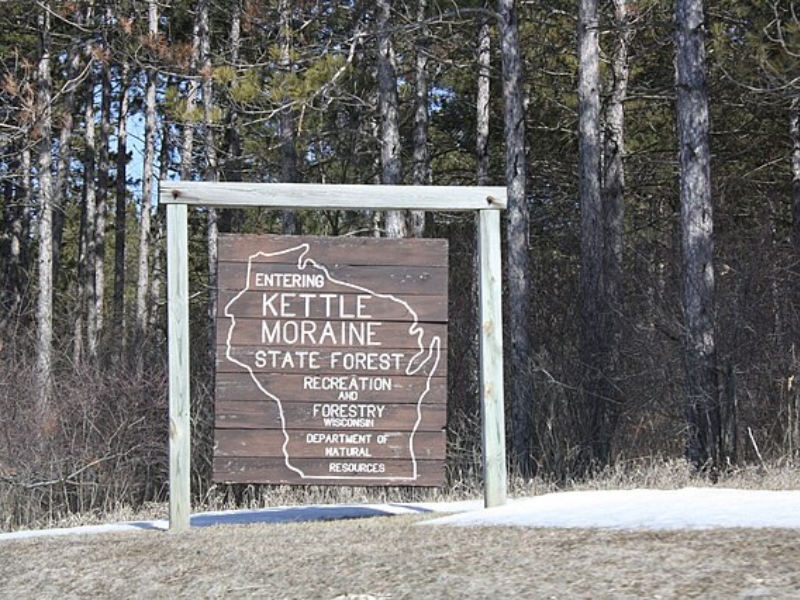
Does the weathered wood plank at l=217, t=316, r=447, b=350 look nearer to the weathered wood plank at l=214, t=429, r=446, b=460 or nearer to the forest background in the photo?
the weathered wood plank at l=214, t=429, r=446, b=460

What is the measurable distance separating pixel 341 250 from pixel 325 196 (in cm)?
41

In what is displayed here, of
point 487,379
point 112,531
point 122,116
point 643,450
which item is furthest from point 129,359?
point 122,116

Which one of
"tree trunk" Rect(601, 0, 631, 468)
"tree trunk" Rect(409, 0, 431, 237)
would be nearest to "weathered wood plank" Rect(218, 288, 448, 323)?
"tree trunk" Rect(601, 0, 631, 468)

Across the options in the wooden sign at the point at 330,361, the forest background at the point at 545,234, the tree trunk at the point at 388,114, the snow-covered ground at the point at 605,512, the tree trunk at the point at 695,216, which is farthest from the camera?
the tree trunk at the point at 388,114

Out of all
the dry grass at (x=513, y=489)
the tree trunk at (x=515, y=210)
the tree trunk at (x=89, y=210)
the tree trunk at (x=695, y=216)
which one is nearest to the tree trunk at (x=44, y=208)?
the tree trunk at (x=89, y=210)

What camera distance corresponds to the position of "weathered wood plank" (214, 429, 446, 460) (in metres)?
8.92

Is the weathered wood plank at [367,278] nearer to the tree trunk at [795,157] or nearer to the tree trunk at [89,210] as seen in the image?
the tree trunk at [795,157]

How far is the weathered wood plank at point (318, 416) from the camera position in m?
8.95

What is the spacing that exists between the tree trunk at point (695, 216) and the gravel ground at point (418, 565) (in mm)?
6548

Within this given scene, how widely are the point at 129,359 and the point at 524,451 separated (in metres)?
5.58

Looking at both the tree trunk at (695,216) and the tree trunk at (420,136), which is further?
the tree trunk at (420,136)

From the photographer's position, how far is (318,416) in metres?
9.02

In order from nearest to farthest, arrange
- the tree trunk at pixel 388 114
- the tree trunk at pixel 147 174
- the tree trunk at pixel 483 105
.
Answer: the tree trunk at pixel 388 114, the tree trunk at pixel 483 105, the tree trunk at pixel 147 174

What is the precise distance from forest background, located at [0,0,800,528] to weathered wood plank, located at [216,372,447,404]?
341 cm
